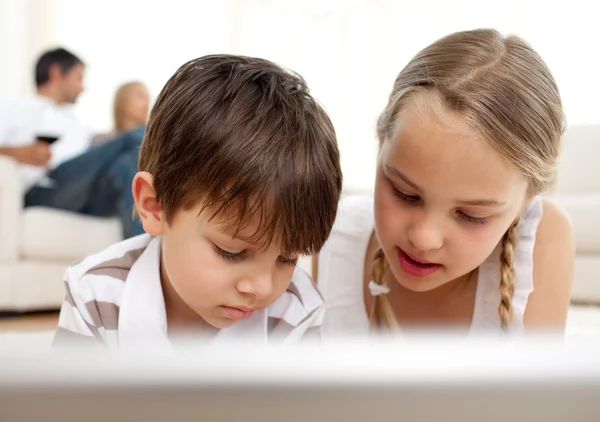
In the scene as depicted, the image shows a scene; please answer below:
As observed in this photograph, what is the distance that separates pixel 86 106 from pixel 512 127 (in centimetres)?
486

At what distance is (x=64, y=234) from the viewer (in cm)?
295

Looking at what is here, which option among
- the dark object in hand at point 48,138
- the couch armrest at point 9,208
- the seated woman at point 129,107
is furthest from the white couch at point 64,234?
the seated woman at point 129,107

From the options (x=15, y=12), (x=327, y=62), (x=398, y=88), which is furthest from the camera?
(x=327, y=62)

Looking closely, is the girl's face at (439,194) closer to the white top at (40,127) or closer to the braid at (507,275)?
the braid at (507,275)

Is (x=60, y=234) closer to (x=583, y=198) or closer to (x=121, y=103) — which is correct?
(x=121, y=103)

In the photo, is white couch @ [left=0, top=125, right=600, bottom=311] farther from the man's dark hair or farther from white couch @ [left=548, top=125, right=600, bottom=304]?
the man's dark hair

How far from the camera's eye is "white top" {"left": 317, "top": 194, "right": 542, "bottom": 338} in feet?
4.30

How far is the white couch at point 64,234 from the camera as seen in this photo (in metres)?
2.69

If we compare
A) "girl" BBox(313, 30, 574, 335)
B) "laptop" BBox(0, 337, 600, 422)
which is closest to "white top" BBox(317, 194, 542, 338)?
"girl" BBox(313, 30, 574, 335)

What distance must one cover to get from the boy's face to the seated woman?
2881mm

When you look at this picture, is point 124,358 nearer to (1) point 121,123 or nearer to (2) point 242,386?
(2) point 242,386

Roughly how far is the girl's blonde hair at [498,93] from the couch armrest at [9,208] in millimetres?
2097

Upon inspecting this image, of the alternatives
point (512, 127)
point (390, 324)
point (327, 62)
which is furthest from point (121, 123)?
point (327, 62)

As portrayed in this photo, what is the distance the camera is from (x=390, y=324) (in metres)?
1.34
